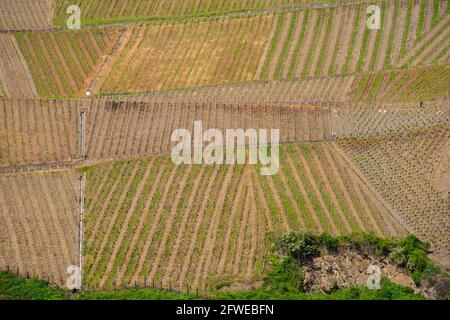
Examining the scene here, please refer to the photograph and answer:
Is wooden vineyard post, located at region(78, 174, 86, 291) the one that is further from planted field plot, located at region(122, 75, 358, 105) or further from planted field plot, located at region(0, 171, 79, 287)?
planted field plot, located at region(122, 75, 358, 105)

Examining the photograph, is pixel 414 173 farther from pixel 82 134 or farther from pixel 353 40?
pixel 82 134

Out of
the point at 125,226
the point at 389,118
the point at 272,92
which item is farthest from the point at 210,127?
the point at 389,118

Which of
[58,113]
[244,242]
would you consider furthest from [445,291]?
[58,113]

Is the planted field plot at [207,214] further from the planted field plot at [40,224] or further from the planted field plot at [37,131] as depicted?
the planted field plot at [37,131]

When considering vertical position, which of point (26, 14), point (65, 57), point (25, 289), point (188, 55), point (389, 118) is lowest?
point (25, 289)

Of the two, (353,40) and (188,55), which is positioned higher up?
(353,40)

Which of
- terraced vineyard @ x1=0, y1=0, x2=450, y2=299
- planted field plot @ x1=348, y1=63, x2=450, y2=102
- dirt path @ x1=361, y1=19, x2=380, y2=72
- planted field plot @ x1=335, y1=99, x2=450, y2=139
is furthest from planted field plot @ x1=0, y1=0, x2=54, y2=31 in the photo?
planted field plot @ x1=335, y1=99, x2=450, y2=139
